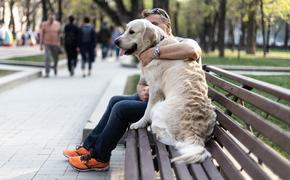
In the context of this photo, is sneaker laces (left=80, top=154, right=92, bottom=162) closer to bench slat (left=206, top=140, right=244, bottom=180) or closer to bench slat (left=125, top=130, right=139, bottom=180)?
bench slat (left=125, top=130, right=139, bottom=180)

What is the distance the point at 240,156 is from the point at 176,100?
0.90 metres

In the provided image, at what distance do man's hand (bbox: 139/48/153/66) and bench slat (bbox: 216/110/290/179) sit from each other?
2.85ft

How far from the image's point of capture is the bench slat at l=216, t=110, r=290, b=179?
296 cm

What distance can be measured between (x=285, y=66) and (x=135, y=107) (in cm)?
981

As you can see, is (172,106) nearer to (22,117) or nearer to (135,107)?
(135,107)

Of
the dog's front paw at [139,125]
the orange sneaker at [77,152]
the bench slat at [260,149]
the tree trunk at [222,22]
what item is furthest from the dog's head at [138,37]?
the tree trunk at [222,22]

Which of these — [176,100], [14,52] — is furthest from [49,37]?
[14,52]

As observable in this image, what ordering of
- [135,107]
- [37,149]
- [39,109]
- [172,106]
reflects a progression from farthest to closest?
[39,109], [37,149], [135,107], [172,106]

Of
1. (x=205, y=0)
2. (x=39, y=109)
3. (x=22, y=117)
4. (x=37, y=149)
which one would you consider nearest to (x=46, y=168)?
(x=37, y=149)

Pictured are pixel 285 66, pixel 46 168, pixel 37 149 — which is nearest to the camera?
pixel 46 168

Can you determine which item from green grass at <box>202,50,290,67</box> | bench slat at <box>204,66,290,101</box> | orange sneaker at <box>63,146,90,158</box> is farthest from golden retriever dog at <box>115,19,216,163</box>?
green grass at <box>202,50,290,67</box>

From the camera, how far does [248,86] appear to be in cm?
459

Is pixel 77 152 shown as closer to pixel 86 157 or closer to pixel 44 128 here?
pixel 86 157

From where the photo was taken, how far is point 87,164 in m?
5.45
